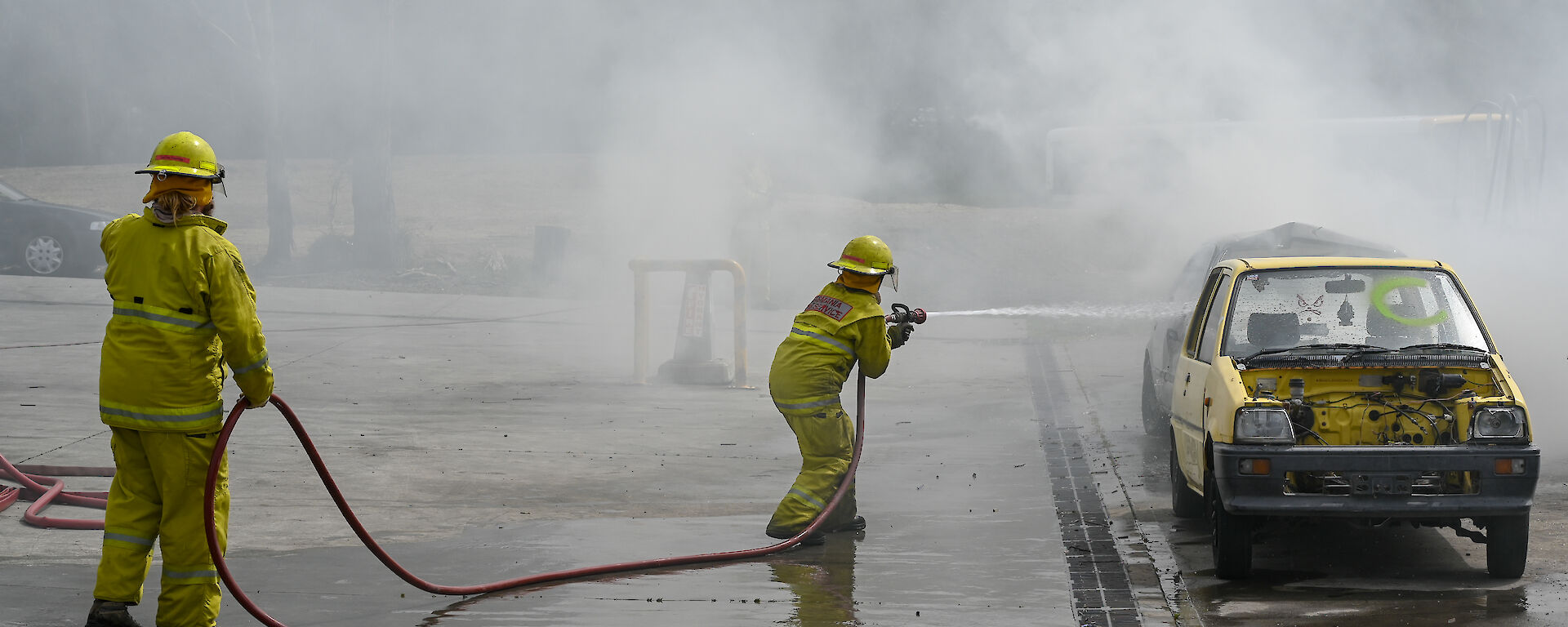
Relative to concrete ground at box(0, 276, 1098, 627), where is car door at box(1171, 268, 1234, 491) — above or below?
above

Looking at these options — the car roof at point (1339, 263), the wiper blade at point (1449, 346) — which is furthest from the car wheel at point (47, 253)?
the wiper blade at point (1449, 346)

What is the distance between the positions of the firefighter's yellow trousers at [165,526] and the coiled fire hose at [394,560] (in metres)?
0.06

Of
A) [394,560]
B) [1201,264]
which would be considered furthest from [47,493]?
[1201,264]

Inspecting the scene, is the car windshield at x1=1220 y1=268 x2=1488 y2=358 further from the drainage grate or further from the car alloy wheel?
the car alloy wheel

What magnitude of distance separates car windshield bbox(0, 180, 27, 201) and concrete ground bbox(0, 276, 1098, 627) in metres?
3.94

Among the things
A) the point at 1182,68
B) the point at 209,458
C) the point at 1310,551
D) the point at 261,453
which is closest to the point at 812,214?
the point at 1182,68

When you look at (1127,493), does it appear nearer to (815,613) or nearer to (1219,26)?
(815,613)

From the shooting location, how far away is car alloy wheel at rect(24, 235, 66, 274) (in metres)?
15.9

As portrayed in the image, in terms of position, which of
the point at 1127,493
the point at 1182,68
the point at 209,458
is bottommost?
the point at 1127,493

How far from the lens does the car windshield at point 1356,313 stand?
586 centimetres

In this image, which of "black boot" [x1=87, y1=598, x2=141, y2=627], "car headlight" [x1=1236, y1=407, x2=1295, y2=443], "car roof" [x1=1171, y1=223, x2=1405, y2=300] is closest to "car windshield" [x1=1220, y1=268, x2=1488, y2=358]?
"car headlight" [x1=1236, y1=407, x2=1295, y2=443]

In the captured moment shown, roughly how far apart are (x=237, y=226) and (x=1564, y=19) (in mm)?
18436

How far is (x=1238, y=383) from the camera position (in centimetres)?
536

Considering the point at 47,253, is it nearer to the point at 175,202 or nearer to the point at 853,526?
the point at 853,526
